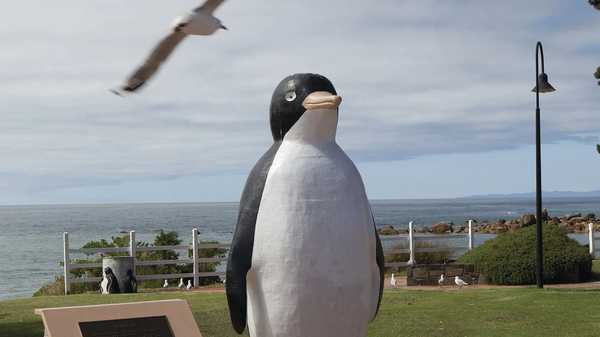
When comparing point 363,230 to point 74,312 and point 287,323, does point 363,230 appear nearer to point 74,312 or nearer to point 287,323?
point 287,323

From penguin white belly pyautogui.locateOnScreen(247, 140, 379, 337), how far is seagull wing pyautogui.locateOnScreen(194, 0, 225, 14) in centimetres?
207

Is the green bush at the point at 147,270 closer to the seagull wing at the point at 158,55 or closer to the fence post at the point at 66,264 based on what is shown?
the fence post at the point at 66,264

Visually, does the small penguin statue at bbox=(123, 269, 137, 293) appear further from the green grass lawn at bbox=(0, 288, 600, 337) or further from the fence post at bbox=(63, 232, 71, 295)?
the fence post at bbox=(63, 232, 71, 295)

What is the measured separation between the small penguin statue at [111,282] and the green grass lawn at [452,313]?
1.18 metres

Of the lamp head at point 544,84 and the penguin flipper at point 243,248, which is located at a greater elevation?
the lamp head at point 544,84

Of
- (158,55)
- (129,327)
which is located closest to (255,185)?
(158,55)

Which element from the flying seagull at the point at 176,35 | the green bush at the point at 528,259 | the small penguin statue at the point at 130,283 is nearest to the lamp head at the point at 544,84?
the green bush at the point at 528,259

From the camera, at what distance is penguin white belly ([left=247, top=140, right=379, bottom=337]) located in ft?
22.8

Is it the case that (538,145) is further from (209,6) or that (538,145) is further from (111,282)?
(209,6)

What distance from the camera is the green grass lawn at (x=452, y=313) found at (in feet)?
41.4

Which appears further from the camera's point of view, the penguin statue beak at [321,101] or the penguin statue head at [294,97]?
the penguin statue head at [294,97]

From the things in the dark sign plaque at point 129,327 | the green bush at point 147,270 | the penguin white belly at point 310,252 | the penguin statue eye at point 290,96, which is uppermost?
the penguin statue eye at point 290,96

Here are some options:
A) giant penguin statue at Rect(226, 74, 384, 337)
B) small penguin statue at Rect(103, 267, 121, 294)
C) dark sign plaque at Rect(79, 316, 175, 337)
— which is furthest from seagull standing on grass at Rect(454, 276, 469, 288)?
giant penguin statue at Rect(226, 74, 384, 337)

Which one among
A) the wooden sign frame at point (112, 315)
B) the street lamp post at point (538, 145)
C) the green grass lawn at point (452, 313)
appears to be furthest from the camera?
the street lamp post at point (538, 145)
